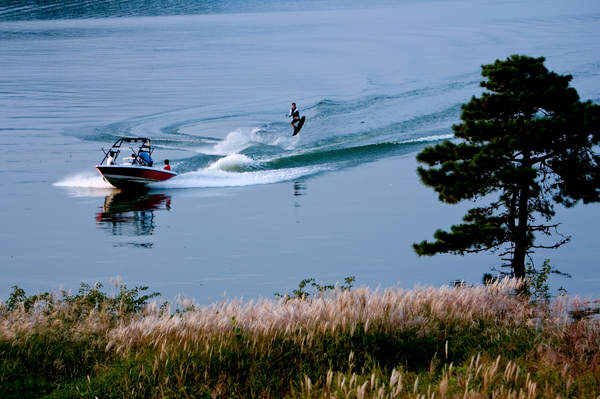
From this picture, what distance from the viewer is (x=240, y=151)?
4356 cm

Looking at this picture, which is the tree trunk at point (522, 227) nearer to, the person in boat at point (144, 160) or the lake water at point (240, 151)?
the lake water at point (240, 151)

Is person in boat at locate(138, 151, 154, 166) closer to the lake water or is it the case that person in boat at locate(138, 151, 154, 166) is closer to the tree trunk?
the lake water

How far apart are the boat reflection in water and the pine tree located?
13.2 meters

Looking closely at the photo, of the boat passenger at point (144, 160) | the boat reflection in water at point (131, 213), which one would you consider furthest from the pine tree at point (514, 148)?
the boat passenger at point (144, 160)

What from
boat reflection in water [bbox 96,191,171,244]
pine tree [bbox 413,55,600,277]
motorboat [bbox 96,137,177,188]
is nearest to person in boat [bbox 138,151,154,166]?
motorboat [bbox 96,137,177,188]

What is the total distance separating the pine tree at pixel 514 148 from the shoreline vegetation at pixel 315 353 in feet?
15.8

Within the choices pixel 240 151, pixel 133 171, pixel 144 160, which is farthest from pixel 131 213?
pixel 240 151

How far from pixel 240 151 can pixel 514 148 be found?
27.9 metres

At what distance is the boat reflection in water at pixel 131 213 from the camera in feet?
95.6

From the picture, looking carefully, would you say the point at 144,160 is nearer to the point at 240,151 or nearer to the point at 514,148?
the point at 240,151

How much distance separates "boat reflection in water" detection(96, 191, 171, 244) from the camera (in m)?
29.1

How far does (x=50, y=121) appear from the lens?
57.9 metres

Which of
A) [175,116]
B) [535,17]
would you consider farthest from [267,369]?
[535,17]

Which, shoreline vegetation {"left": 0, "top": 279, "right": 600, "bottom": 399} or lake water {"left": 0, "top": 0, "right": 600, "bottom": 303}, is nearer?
shoreline vegetation {"left": 0, "top": 279, "right": 600, "bottom": 399}
